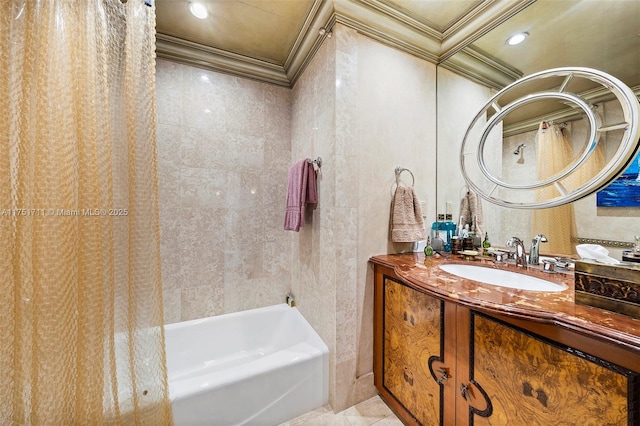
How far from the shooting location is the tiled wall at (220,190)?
5.51 ft

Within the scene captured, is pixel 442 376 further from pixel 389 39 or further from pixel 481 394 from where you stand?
pixel 389 39

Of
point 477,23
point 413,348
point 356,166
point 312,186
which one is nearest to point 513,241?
point 413,348

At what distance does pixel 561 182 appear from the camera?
104cm

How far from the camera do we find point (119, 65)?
79 centimetres

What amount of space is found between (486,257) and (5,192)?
6.46ft

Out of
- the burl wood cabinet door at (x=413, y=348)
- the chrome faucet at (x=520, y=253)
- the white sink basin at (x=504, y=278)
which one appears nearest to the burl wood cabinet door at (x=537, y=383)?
the burl wood cabinet door at (x=413, y=348)

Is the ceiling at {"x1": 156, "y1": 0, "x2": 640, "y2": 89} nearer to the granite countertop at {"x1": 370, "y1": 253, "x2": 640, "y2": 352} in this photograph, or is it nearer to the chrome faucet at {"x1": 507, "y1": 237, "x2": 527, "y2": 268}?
the chrome faucet at {"x1": 507, "y1": 237, "x2": 527, "y2": 268}

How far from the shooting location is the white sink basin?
0.96 metres

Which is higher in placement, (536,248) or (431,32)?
(431,32)

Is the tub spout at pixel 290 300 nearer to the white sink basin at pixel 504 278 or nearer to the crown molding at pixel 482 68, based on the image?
the white sink basin at pixel 504 278

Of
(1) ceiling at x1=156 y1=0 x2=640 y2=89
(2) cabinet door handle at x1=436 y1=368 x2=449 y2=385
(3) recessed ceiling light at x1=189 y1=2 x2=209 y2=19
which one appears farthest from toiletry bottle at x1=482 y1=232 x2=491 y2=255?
(3) recessed ceiling light at x1=189 y1=2 x2=209 y2=19

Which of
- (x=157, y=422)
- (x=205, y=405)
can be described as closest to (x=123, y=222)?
(x=157, y=422)

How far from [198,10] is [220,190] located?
3.72 ft

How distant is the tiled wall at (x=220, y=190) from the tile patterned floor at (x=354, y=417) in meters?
0.89
